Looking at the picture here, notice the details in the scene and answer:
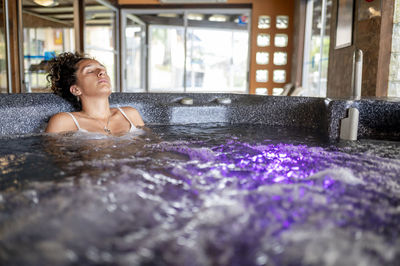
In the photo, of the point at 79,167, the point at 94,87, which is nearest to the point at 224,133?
the point at 94,87

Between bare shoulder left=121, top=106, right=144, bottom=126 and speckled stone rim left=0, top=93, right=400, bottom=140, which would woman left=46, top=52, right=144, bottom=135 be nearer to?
bare shoulder left=121, top=106, right=144, bottom=126

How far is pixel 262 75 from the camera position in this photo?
6703 millimetres

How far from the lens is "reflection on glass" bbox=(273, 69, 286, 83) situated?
6.68 metres

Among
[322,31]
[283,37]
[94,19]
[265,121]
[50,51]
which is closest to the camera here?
[265,121]

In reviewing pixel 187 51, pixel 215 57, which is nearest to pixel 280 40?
pixel 215 57

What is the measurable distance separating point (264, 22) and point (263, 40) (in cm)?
31

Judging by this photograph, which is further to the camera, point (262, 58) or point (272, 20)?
point (262, 58)

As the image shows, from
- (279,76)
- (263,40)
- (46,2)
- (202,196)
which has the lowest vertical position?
(202,196)

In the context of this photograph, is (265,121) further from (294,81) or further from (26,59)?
(294,81)

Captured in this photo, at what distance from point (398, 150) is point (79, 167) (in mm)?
1252

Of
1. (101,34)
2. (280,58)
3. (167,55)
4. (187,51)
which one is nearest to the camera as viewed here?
(101,34)

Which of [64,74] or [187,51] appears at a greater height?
[187,51]

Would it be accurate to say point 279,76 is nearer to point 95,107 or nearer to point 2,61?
point 2,61

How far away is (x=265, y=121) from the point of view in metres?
2.46
